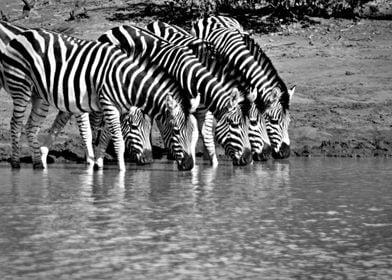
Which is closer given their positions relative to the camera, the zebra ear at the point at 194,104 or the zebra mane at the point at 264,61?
the zebra ear at the point at 194,104

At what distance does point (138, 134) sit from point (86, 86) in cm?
98

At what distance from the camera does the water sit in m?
Result: 7.29

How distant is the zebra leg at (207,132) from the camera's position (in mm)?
14727

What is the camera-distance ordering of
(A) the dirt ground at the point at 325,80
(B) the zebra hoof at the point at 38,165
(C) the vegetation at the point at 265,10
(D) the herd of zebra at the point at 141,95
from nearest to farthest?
(D) the herd of zebra at the point at 141,95, (B) the zebra hoof at the point at 38,165, (A) the dirt ground at the point at 325,80, (C) the vegetation at the point at 265,10

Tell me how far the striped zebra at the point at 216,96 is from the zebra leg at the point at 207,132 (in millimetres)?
200

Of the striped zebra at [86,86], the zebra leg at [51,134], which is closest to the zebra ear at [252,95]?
the striped zebra at [86,86]

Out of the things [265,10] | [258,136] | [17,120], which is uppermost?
[265,10]

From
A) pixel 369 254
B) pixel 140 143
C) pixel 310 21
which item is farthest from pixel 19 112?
pixel 310 21

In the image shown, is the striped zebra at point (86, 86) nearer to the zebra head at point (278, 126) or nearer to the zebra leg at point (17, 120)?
the zebra leg at point (17, 120)

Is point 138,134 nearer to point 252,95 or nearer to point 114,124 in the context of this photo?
point 114,124

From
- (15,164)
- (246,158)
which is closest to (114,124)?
(15,164)

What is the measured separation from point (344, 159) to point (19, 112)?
4559 mm

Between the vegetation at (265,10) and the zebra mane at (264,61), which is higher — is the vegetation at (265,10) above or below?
above

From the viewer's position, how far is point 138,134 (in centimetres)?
1478
